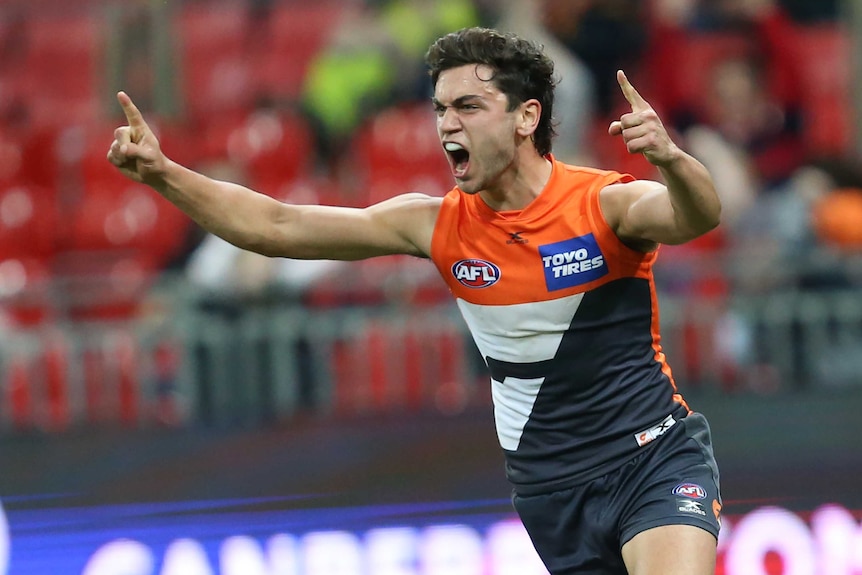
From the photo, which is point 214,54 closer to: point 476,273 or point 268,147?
point 268,147

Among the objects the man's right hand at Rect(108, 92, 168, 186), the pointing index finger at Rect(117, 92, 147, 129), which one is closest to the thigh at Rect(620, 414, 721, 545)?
the man's right hand at Rect(108, 92, 168, 186)

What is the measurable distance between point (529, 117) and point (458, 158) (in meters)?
0.31

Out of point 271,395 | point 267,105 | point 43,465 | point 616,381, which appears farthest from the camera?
point 267,105

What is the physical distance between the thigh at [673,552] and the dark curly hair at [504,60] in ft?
4.45

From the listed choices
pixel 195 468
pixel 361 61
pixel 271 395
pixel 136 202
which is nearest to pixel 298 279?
pixel 271 395

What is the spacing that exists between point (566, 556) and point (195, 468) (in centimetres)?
273

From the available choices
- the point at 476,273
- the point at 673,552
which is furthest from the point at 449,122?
the point at 673,552

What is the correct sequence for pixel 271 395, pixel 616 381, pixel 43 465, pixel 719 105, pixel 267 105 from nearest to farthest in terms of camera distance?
pixel 616 381 < pixel 43 465 < pixel 271 395 < pixel 719 105 < pixel 267 105

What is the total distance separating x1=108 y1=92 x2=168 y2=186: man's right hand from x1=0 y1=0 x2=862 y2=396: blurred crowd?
3.29m

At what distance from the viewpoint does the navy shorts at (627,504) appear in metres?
4.46

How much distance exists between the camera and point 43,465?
691 cm

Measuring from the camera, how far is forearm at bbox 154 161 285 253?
15.3 feet

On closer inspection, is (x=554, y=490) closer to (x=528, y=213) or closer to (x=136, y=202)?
(x=528, y=213)

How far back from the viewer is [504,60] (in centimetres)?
466
